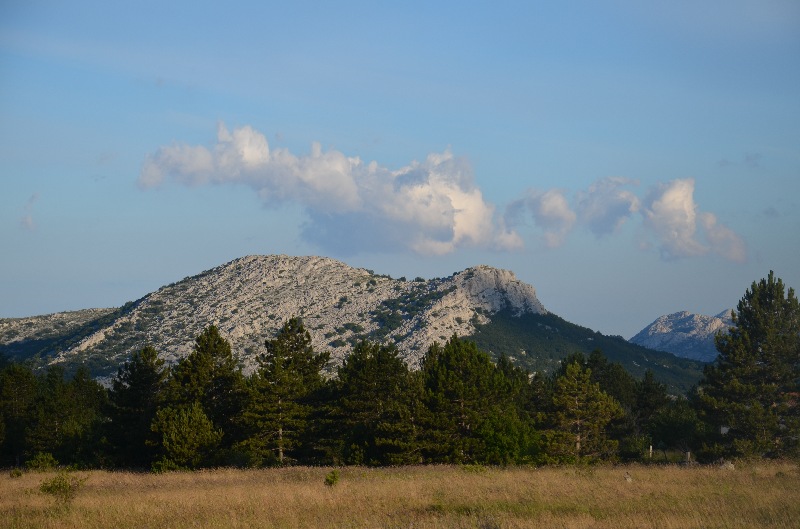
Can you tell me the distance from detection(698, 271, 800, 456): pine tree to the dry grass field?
2180cm

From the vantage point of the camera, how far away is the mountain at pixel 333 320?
160m

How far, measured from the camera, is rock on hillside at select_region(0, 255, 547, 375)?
161250 millimetres

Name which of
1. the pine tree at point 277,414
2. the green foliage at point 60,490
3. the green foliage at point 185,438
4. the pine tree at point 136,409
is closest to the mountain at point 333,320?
the pine tree at point 136,409

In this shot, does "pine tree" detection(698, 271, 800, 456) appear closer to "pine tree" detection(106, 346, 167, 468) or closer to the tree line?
the tree line

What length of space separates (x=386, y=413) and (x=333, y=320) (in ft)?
404

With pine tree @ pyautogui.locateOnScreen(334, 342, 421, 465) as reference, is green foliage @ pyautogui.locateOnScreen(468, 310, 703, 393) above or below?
above

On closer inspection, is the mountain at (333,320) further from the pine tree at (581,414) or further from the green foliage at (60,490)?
the green foliage at (60,490)

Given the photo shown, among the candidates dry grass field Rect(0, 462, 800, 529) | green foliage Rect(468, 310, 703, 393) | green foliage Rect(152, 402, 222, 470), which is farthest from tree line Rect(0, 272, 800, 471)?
green foliage Rect(468, 310, 703, 393)

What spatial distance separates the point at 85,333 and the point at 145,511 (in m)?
167

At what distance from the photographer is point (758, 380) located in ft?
180

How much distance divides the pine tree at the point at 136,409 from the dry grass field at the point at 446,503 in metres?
21.8

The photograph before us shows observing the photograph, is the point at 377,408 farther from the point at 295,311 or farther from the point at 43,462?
the point at 295,311

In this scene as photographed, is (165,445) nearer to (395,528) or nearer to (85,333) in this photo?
(395,528)

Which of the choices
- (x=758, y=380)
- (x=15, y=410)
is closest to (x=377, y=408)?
(x=758, y=380)
